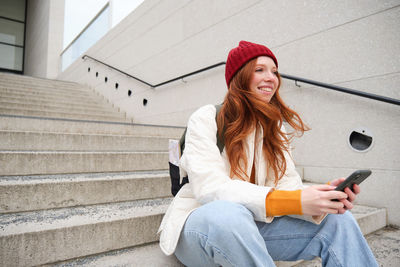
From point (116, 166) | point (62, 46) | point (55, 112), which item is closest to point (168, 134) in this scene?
point (116, 166)

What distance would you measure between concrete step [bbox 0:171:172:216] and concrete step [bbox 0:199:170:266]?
0.21 ft

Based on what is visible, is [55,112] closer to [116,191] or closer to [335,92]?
[116,191]

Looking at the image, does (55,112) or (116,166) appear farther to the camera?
(55,112)

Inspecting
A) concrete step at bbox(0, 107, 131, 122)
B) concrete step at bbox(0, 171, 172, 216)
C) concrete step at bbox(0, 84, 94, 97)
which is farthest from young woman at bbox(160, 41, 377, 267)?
concrete step at bbox(0, 84, 94, 97)

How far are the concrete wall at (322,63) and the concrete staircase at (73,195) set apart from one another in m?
1.44

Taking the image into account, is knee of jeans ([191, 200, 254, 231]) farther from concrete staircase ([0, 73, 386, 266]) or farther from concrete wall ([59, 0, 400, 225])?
concrete wall ([59, 0, 400, 225])

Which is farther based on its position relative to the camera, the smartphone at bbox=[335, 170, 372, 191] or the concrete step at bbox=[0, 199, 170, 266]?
the concrete step at bbox=[0, 199, 170, 266]

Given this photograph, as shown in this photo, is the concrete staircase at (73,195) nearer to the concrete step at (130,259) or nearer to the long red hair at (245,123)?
the concrete step at (130,259)

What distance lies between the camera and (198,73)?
378 centimetres

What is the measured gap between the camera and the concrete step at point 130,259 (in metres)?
1.12

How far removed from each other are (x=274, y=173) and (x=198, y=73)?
2.84 m

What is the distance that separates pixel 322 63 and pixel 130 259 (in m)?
2.28

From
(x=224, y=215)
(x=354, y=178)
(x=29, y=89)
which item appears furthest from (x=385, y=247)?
(x=29, y=89)

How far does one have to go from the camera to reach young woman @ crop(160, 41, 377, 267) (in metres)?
0.79
